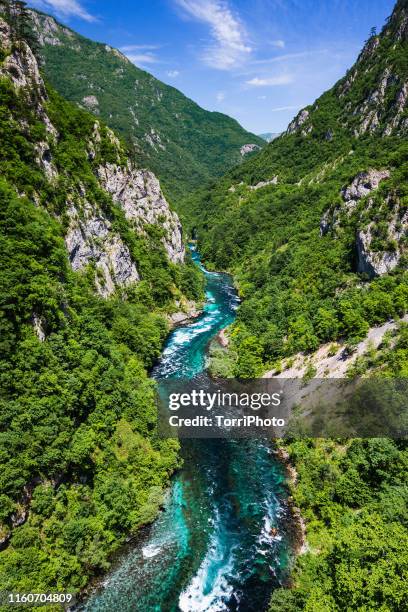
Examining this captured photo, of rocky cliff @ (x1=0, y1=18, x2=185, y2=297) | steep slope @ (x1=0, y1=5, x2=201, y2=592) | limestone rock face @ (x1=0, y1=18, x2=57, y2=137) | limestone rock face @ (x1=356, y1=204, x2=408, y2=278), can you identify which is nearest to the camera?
steep slope @ (x1=0, y1=5, x2=201, y2=592)

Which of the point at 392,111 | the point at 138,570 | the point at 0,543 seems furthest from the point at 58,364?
the point at 392,111

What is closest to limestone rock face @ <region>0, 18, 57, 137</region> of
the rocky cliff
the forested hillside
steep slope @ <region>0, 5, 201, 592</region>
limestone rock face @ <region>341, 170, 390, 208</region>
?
the rocky cliff

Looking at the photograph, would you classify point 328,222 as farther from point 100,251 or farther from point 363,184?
point 100,251

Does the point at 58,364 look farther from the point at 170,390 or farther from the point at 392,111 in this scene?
the point at 392,111

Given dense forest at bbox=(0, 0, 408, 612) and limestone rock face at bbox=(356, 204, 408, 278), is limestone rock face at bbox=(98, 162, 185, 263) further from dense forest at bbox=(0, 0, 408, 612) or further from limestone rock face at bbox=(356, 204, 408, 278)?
limestone rock face at bbox=(356, 204, 408, 278)

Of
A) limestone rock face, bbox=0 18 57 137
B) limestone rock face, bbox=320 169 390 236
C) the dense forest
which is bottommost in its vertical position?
the dense forest

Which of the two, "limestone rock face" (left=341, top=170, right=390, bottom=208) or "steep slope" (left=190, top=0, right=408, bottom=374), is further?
"limestone rock face" (left=341, top=170, right=390, bottom=208)

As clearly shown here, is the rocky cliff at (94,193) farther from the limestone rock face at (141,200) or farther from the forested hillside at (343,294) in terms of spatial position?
the forested hillside at (343,294)
